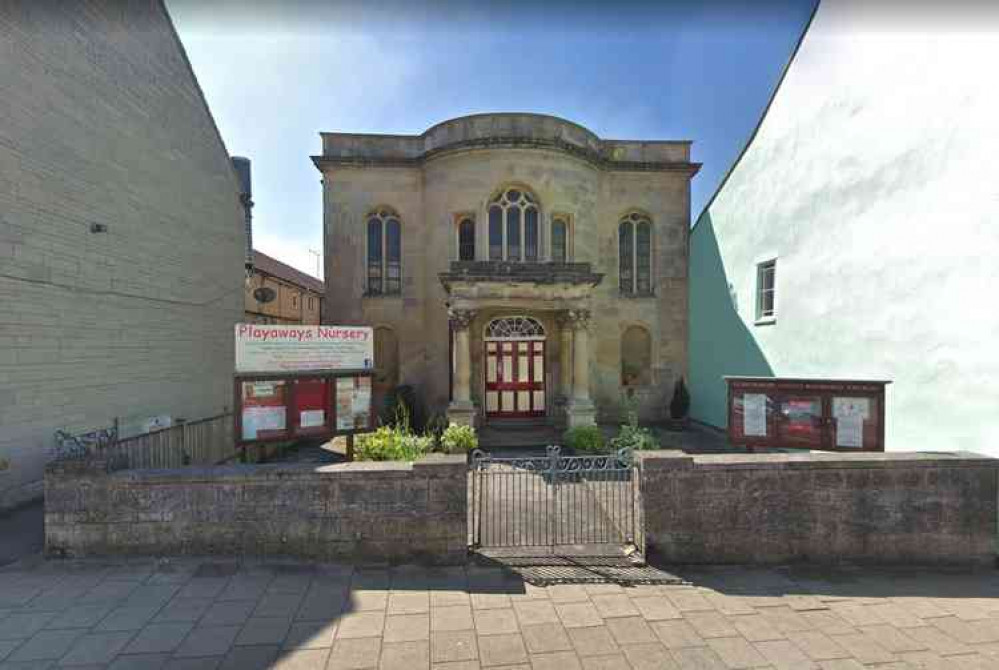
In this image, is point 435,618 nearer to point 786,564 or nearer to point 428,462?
point 428,462

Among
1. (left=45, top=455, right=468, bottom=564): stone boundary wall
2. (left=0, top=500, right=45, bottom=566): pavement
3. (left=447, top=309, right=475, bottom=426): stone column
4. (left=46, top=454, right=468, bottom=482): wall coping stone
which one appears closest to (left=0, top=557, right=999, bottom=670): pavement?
(left=45, top=455, right=468, bottom=564): stone boundary wall

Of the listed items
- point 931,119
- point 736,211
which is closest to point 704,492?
point 931,119

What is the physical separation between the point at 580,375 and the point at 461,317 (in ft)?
12.4

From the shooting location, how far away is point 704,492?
4855 millimetres

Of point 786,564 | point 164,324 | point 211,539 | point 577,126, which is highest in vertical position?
point 577,126

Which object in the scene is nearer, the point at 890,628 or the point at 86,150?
the point at 890,628

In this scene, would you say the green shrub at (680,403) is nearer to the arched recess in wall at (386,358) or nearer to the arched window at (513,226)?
the arched window at (513,226)

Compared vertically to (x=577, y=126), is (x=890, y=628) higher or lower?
lower

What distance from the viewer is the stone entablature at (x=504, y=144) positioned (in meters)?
12.8

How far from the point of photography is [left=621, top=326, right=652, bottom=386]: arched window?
47.4ft

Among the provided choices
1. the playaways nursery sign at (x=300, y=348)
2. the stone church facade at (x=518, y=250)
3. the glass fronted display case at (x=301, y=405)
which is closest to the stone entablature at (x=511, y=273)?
the stone church facade at (x=518, y=250)

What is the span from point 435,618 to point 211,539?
2.94m

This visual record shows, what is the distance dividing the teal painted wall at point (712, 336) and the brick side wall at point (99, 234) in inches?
596

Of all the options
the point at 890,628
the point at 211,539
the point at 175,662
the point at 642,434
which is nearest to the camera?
the point at 175,662
